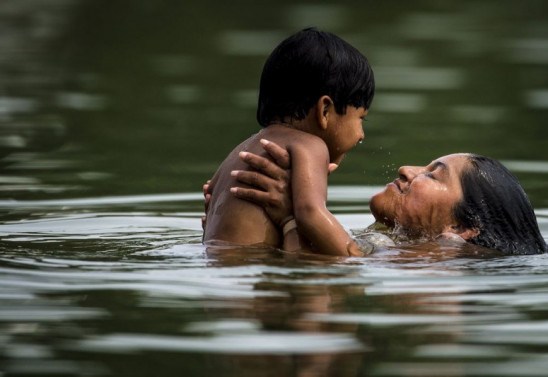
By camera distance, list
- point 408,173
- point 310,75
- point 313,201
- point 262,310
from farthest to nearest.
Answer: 1. point 408,173
2. point 310,75
3. point 313,201
4. point 262,310

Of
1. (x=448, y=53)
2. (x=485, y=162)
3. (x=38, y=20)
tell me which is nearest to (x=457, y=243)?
(x=485, y=162)

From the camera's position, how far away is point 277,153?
25.1 ft

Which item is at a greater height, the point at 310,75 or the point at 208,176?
the point at 310,75

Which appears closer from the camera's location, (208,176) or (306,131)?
(306,131)

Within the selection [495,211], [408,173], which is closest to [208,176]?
[408,173]

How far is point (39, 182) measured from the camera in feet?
36.1

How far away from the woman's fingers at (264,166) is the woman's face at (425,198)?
2.91 feet

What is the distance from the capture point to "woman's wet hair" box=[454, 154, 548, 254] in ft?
27.2

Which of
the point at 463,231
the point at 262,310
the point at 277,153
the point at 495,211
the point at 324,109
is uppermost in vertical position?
the point at 324,109

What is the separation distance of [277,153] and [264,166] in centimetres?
9

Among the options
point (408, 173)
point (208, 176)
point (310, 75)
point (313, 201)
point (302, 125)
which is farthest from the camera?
point (208, 176)

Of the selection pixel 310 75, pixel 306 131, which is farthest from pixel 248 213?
pixel 310 75

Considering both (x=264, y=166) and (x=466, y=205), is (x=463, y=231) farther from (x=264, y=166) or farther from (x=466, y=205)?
(x=264, y=166)

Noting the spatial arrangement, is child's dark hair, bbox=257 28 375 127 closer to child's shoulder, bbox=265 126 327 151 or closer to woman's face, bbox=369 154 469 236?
child's shoulder, bbox=265 126 327 151
